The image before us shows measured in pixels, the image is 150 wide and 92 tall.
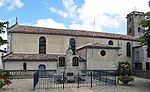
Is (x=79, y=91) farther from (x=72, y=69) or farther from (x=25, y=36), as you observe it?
(x=25, y=36)

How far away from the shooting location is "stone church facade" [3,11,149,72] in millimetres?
33281

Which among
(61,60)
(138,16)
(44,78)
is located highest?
(138,16)

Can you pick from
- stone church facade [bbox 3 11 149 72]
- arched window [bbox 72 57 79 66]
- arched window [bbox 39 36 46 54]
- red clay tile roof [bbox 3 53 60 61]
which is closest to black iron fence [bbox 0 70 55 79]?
stone church facade [bbox 3 11 149 72]

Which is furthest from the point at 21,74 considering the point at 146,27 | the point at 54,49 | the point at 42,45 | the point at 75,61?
the point at 146,27

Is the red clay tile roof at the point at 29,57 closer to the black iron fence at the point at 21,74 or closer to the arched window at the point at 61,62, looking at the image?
the arched window at the point at 61,62

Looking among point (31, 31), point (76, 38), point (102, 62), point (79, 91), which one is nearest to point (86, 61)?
point (102, 62)

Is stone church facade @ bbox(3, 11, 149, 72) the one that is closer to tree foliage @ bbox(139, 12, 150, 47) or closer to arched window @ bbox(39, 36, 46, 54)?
arched window @ bbox(39, 36, 46, 54)

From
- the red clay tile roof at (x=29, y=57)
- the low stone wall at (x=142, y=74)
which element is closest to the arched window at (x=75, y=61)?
the red clay tile roof at (x=29, y=57)

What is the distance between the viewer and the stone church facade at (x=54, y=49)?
3328cm

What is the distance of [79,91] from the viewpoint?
18.8m

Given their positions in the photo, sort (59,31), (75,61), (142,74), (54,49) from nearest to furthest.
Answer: (75,61), (142,74), (54,49), (59,31)

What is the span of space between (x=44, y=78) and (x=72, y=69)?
460cm

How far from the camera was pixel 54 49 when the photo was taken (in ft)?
125

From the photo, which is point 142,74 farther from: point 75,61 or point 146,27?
point 146,27
